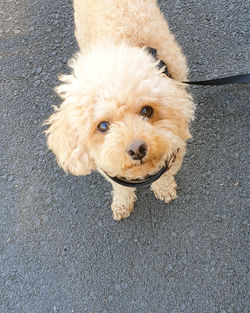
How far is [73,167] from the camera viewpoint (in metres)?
1.78

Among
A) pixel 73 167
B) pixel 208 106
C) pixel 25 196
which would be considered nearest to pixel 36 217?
pixel 25 196

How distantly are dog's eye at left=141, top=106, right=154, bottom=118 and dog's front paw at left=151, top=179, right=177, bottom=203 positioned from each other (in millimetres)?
796

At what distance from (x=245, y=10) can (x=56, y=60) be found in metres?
1.95

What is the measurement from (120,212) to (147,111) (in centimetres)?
103

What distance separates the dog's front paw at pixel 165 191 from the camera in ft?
7.68

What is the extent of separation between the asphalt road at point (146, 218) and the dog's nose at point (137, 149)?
102 cm

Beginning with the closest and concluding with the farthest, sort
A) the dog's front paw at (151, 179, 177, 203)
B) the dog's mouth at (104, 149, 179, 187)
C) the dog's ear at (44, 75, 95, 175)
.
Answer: the dog's ear at (44, 75, 95, 175)
the dog's mouth at (104, 149, 179, 187)
the dog's front paw at (151, 179, 177, 203)

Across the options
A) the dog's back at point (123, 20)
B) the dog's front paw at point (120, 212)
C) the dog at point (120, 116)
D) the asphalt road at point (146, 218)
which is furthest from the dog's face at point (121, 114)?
the asphalt road at point (146, 218)

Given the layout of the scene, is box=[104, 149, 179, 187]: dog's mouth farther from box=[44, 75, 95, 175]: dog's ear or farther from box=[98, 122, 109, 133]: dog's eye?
box=[98, 122, 109, 133]: dog's eye

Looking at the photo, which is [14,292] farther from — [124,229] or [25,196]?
[124,229]

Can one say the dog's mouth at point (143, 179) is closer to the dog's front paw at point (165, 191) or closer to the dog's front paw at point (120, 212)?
the dog's front paw at point (165, 191)

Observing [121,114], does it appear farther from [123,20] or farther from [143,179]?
[123,20]

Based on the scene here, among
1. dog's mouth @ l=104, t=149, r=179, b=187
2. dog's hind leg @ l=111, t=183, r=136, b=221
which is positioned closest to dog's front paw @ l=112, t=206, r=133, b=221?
dog's hind leg @ l=111, t=183, r=136, b=221

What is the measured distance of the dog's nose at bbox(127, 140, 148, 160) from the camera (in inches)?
59.5
